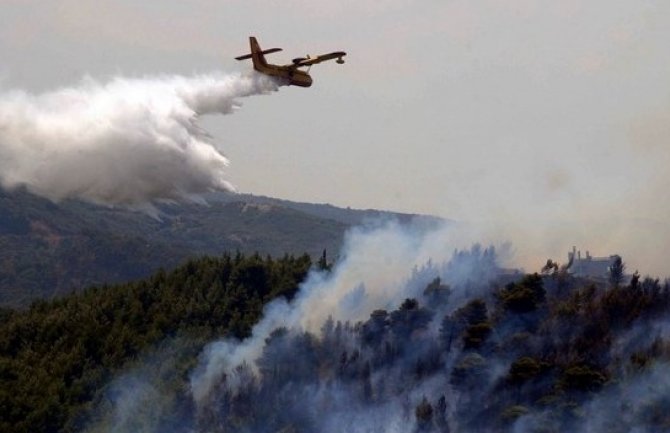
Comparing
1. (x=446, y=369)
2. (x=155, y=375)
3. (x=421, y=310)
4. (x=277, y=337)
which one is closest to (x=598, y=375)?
(x=446, y=369)

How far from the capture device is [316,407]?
86562 mm

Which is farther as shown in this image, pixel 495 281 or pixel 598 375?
pixel 495 281

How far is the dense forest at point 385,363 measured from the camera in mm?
79938

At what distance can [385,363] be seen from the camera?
300 feet

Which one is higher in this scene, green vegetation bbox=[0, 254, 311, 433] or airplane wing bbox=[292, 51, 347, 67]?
airplane wing bbox=[292, 51, 347, 67]

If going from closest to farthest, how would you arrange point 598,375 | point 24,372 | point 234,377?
1. point 598,375
2. point 234,377
3. point 24,372

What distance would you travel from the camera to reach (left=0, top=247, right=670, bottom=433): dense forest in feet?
262

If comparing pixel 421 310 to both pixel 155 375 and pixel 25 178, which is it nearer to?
pixel 155 375

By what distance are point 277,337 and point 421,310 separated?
13854mm

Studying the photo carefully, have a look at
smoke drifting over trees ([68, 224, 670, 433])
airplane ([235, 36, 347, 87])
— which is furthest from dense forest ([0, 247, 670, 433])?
airplane ([235, 36, 347, 87])

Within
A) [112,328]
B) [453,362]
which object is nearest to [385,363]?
[453,362]

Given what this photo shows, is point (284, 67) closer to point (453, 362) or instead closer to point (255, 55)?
point (255, 55)

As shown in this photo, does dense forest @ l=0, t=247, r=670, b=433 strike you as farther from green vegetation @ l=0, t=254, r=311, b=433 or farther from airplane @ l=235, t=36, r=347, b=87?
airplane @ l=235, t=36, r=347, b=87

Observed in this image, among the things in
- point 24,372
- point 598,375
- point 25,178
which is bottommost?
point 24,372
